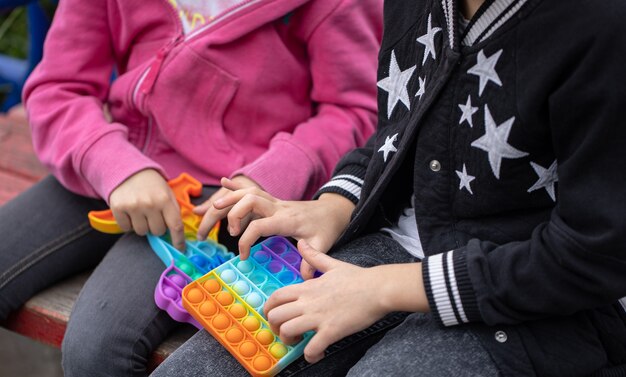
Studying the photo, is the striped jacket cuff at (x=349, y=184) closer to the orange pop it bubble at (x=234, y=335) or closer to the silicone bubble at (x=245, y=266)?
the silicone bubble at (x=245, y=266)

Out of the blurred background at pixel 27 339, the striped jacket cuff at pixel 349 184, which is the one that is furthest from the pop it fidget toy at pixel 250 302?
the blurred background at pixel 27 339

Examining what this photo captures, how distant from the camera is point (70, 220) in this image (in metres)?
1.26

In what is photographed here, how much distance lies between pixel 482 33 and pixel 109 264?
2.19ft

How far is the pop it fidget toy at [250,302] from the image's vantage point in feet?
2.78

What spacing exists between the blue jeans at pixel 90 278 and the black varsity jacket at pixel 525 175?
38 cm

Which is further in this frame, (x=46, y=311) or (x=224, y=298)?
(x=46, y=311)

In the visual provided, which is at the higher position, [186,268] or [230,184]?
[230,184]

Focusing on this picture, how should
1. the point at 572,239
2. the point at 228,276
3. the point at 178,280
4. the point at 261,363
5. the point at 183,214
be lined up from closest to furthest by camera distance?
the point at 572,239, the point at 261,363, the point at 228,276, the point at 178,280, the point at 183,214

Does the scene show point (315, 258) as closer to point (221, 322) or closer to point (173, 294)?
point (221, 322)

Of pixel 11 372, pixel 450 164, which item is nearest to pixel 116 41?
pixel 450 164

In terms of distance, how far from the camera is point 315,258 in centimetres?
89

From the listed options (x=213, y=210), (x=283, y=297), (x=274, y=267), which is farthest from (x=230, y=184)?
(x=283, y=297)

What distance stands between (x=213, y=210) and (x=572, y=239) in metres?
0.50

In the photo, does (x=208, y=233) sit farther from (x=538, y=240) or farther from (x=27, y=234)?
(x=538, y=240)
